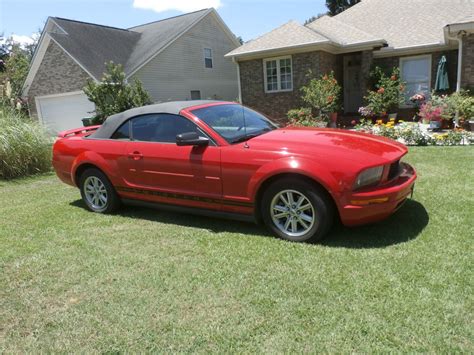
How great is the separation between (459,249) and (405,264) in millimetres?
646

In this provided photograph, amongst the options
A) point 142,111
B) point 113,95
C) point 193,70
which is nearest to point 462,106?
point 142,111

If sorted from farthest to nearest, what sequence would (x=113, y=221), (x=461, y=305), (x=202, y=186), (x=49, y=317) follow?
(x=113, y=221) → (x=202, y=186) → (x=49, y=317) → (x=461, y=305)

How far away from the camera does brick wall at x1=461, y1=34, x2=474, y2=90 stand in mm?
12359

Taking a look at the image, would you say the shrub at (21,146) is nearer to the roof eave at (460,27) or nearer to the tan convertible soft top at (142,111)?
the tan convertible soft top at (142,111)

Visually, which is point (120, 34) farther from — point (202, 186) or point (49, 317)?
point (49, 317)

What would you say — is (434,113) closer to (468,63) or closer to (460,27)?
(468,63)

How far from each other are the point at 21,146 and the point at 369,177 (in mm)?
8567

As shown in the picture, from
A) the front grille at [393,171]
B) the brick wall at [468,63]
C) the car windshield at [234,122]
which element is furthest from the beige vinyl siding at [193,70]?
the front grille at [393,171]

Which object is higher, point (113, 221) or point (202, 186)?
point (202, 186)

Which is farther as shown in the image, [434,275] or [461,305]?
[434,275]

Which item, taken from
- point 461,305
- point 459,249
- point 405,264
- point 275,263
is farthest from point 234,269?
point 459,249

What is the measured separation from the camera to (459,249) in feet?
12.7

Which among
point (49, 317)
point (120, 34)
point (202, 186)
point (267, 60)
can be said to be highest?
point (120, 34)

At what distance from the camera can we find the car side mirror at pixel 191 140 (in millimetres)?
4668
